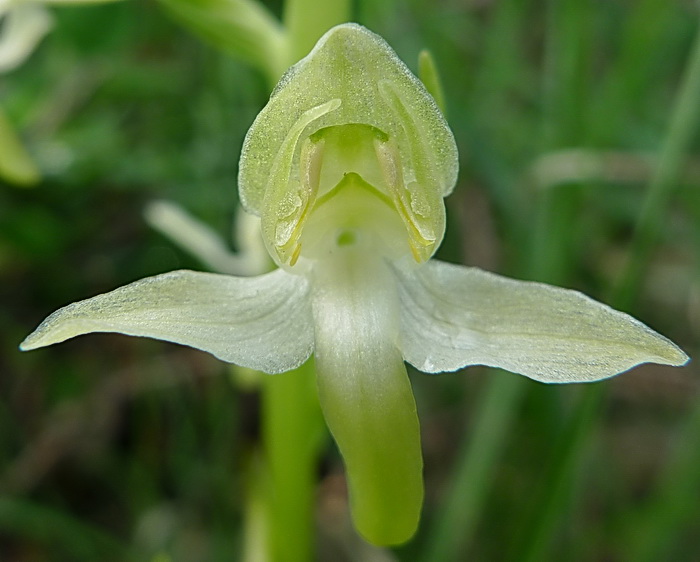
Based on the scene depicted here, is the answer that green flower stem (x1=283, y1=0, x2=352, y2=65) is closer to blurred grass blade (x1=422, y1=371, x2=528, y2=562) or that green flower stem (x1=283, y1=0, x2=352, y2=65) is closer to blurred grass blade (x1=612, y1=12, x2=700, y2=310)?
blurred grass blade (x1=612, y1=12, x2=700, y2=310)

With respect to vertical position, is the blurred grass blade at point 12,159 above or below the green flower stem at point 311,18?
below

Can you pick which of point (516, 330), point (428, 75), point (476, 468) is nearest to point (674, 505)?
point (476, 468)

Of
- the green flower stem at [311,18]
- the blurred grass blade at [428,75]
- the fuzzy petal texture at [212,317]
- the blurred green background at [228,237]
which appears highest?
the blurred grass blade at [428,75]

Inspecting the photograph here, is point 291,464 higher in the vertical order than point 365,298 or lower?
lower

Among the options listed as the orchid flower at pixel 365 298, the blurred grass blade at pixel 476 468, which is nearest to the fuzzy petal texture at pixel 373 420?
the orchid flower at pixel 365 298

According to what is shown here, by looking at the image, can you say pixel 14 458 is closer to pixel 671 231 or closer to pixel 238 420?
pixel 238 420

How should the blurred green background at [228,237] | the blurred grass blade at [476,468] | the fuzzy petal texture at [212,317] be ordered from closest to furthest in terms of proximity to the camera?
the fuzzy petal texture at [212,317] < the blurred grass blade at [476,468] < the blurred green background at [228,237]

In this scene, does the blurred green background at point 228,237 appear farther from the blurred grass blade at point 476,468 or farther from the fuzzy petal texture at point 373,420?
the fuzzy petal texture at point 373,420

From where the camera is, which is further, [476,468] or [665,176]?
[476,468]

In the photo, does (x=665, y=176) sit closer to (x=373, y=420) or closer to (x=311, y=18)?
(x=311, y=18)
